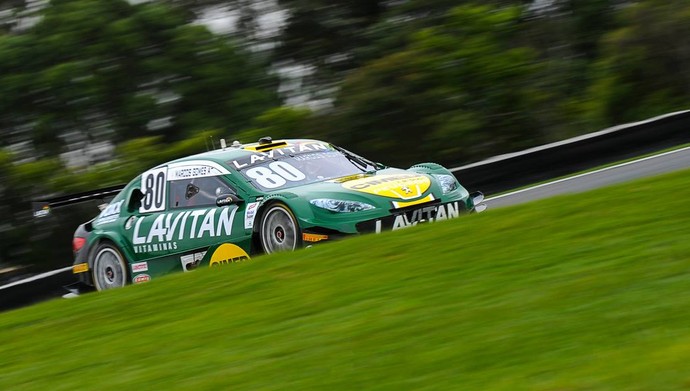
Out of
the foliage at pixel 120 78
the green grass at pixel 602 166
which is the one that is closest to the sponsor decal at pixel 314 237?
the green grass at pixel 602 166

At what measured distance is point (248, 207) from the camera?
939 centimetres

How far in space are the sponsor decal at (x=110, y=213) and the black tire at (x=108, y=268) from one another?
270 mm

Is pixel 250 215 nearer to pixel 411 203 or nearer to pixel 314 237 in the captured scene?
pixel 314 237

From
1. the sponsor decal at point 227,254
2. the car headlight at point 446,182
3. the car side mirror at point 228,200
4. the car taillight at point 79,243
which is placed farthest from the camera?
the car taillight at point 79,243

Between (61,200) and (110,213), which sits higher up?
(61,200)

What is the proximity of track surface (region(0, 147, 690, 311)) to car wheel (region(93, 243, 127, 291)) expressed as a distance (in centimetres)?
94

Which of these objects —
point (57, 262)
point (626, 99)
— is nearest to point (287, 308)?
point (57, 262)

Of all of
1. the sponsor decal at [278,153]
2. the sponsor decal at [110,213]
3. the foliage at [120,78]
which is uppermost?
the foliage at [120,78]

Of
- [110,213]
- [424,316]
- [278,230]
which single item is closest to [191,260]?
[278,230]

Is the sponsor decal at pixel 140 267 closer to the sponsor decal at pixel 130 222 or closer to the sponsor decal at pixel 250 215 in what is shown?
the sponsor decal at pixel 130 222

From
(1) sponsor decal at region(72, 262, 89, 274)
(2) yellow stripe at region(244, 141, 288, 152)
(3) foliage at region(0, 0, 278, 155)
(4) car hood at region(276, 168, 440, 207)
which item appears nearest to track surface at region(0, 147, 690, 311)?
(1) sponsor decal at region(72, 262, 89, 274)

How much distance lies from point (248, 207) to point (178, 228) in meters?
0.90

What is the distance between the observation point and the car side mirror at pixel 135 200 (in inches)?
419

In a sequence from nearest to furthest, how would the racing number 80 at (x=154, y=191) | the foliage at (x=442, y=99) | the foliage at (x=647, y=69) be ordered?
1. the racing number 80 at (x=154, y=191)
2. the foliage at (x=442, y=99)
3. the foliage at (x=647, y=69)
